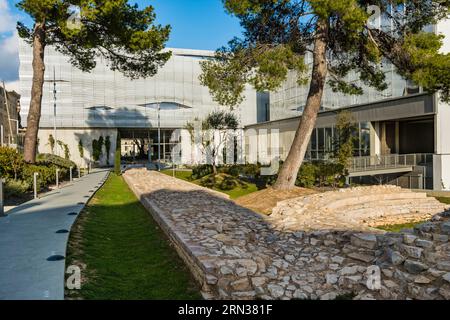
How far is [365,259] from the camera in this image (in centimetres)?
589

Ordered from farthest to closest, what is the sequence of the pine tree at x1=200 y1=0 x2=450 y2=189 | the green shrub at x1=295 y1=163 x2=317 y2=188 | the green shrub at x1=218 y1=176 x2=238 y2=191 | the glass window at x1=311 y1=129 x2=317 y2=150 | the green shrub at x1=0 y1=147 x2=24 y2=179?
the glass window at x1=311 y1=129 x2=317 y2=150 < the green shrub at x1=218 y1=176 x2=238 y2=191 < the green shrub at x1=295 y1=163 x2=317 y2=188 < the green shrub at x1=0 y1=147 x2=24 y2=179 < the pine tree at x1=200 y1=0 x2=450 y2=189

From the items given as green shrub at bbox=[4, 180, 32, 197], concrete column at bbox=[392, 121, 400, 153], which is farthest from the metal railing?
green shrub at bbox=[4, 180, 32, 197]

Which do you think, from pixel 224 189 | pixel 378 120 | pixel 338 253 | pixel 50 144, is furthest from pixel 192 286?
pixel 50 144

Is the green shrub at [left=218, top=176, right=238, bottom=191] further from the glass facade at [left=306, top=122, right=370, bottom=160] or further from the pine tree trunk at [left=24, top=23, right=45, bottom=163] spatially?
the pine tree trunk at [left=24, top=23, right=45, bottom=163]

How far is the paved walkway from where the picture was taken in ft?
14.4

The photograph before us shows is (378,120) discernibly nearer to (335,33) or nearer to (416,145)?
(416,145)

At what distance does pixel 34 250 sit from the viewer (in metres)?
6.02

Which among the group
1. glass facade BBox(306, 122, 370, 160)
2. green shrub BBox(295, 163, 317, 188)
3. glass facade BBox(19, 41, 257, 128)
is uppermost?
glass facade BBox(19, 41, 257, 128)

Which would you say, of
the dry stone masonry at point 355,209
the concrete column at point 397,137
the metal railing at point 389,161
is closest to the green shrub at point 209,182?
the dry stone masonry at point 355,209

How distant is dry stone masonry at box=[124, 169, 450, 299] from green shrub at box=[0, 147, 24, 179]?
8548 millimetres

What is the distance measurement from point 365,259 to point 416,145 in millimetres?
27588

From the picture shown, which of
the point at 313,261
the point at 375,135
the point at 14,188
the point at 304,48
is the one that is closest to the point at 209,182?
the point at 304,48

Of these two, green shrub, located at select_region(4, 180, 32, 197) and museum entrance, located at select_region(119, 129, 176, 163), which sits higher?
museum entrance, located at select_region(119, 129, 176, 163)

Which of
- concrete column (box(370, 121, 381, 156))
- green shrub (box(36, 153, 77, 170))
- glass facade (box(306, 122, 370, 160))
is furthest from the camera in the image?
glass facade (box(306, 122, 370, 160))
